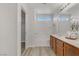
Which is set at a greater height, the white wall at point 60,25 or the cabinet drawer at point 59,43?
the white wall at point 60,25

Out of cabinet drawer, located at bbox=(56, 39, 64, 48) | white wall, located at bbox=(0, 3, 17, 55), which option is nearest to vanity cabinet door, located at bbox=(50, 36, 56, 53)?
cabinet drawer, located at bbox=(56, 39, 64, 48)

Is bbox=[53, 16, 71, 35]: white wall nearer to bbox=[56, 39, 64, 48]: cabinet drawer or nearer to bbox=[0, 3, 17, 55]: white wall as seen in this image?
bbox=[56, 39, 64, 48]: cabinet drawer

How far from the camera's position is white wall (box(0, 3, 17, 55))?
2.88 meters

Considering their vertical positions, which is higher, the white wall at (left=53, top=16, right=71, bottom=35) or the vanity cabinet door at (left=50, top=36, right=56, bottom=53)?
the white wall at (left=53, top=16, right=71, bottom=35)

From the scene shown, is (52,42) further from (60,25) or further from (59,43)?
(60,25)

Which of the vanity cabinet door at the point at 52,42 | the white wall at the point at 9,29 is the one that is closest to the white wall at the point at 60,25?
the vanity cabinet door at the point at 52,42

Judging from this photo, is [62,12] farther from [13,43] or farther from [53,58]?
[53,58]

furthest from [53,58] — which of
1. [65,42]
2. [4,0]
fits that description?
[65,42]

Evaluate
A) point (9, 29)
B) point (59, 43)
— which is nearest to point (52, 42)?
point (59, 43)

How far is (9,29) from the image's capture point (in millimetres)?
3008

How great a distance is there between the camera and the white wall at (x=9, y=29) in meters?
2.88

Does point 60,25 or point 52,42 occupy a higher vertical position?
→ point 60,25

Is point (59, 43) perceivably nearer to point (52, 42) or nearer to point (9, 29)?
point (52, 42)

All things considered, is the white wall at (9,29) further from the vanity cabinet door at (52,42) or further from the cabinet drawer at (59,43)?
the cabinet drawer at (59,43)
